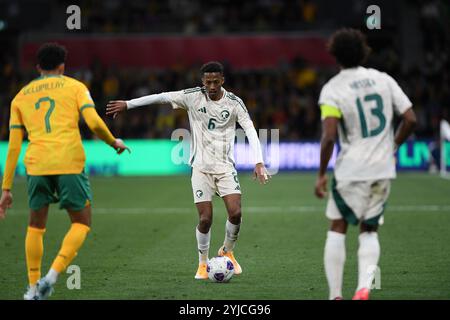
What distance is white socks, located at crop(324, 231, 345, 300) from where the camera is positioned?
7.27 metres

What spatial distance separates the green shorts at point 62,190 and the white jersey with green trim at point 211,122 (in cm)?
204

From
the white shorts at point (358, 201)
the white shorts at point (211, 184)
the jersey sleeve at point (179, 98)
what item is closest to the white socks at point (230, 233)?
the white shorts at point (211, 184)

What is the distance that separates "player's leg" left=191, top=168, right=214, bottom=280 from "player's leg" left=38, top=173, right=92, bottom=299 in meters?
1.89

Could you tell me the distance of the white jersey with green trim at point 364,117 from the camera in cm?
722

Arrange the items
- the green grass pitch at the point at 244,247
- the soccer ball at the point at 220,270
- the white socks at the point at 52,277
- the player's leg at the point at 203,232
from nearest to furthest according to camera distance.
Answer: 1. the white socks at the point at 52,277
2. the green grass pitch at the point at 244,247
3. the soccer ball at the point at 220,270
4. the player's leg at the point at 203,232

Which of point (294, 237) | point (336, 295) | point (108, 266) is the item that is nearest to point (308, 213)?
point (294, 237)

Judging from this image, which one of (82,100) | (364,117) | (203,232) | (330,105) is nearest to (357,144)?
(364,117)

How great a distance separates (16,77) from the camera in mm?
28734

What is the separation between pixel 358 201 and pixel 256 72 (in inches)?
905

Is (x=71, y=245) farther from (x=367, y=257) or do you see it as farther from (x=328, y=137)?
(x=367, y=257)

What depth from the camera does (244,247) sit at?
11.8 meters

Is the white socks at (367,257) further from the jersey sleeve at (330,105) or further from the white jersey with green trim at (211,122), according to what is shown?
the white jersey with green trim at (211,122)
